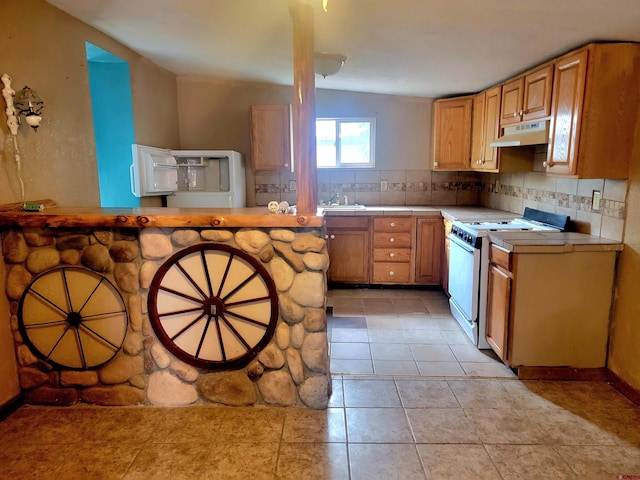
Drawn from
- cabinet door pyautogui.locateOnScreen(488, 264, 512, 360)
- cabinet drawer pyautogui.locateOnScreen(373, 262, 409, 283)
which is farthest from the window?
cabinet door pyautogui.locateOnScreen(488, 264, 512, 360)

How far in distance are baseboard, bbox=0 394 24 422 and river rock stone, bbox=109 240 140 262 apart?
3.28 feet

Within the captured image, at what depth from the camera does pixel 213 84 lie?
461cm

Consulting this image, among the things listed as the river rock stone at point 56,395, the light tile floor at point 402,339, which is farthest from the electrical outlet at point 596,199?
the river rock stone at point 56,395

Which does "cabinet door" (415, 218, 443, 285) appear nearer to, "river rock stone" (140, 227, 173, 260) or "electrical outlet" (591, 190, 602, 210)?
"electrical outlet" (591, 190, 602, 210)

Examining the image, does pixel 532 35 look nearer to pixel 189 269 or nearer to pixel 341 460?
pixel 189 269

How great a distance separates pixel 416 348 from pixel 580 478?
4.61 ft

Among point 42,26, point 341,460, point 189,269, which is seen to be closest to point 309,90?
point 189,269

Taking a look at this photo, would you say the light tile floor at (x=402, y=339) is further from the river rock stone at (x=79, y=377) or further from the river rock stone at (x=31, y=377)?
the river rock stone at (x=31, y=377)

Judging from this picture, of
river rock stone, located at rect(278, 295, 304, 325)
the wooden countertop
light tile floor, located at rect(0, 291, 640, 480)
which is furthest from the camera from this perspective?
river rock stone, located at rect(278, 295, 304, 325)

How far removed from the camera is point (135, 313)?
7.80ft

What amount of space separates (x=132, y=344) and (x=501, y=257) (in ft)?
7.79

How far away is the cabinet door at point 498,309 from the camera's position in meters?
2.72

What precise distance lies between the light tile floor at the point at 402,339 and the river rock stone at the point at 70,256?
171 cm

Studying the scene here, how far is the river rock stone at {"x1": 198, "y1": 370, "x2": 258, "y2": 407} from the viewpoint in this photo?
2.39 m
